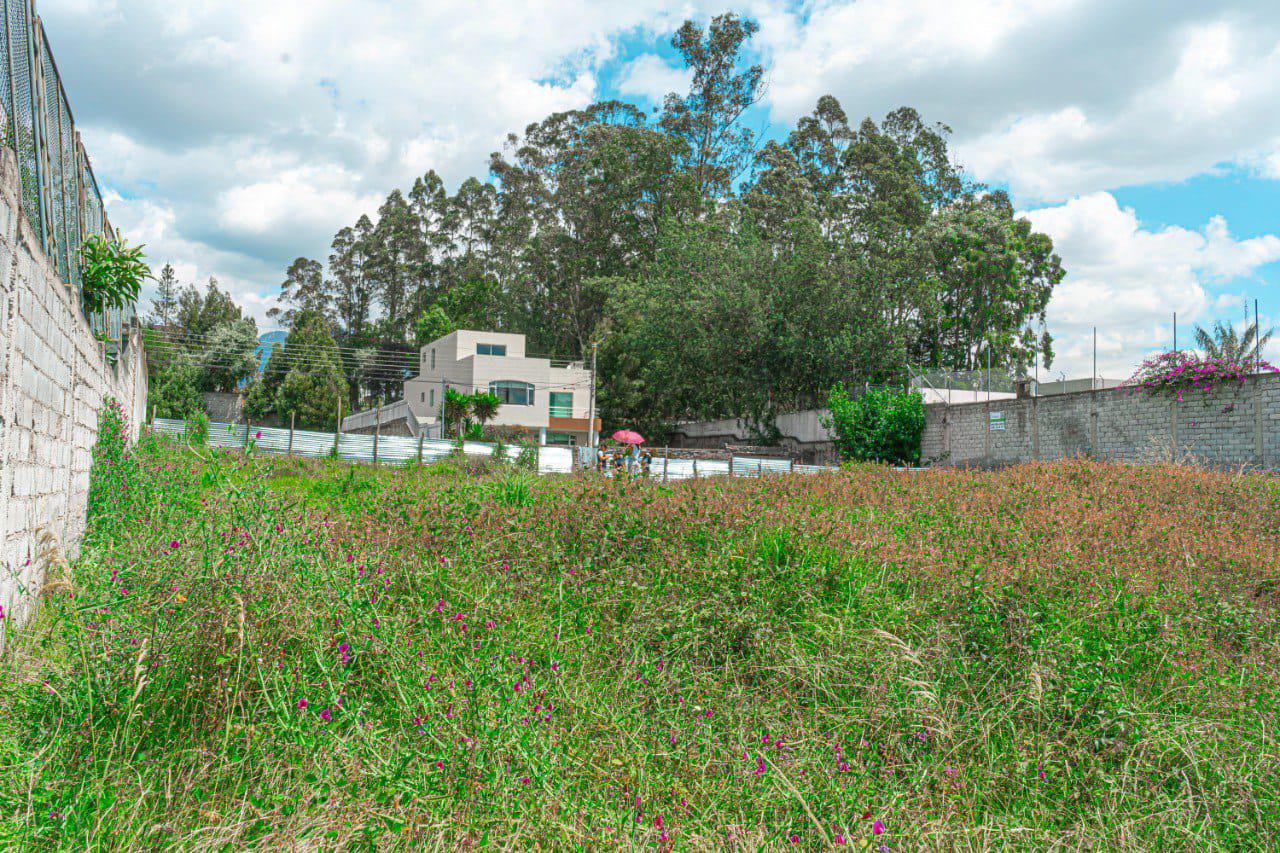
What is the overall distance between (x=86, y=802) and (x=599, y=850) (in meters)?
1.73

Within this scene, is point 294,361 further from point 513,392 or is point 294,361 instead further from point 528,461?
point 528,461

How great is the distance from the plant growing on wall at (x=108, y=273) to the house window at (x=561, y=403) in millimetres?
36109

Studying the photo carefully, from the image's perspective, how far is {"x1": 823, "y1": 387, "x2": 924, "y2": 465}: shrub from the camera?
2722cm

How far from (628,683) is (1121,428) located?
20290mm

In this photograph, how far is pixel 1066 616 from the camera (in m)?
4.82

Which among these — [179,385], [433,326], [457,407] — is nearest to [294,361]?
[179,385]

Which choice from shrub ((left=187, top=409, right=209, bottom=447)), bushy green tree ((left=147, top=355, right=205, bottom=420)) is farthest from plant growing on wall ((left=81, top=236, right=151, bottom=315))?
bushy green tree ((left=147, top=355, right=205, bottom=420))

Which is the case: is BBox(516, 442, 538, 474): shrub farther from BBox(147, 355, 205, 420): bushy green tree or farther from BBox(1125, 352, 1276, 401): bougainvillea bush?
BBox(147, 355, 205, 420): bushy green tree

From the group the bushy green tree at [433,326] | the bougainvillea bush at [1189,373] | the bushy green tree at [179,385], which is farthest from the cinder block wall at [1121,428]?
the bushy green tree at [179,385]

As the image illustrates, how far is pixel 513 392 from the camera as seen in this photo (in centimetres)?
4216

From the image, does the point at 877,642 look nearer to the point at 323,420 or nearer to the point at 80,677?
the point at 80,677

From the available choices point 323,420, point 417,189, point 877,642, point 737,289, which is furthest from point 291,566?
point 417,189

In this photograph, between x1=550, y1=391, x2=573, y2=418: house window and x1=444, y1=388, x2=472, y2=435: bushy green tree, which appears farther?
x1=550, y1=391, x2=573, y2=418: house window

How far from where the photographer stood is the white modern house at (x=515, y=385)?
4144 cm
